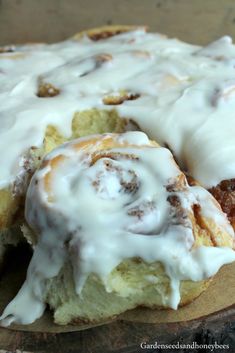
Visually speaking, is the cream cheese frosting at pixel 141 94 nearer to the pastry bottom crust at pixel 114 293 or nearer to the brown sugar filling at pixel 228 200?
the brown sugar filling at pixel 228 200

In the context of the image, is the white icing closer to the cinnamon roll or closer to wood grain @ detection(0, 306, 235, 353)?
wood grain @ detection(0, 306, 235, 353)

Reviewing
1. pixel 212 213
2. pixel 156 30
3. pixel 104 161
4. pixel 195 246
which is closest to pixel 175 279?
pixel 195 246

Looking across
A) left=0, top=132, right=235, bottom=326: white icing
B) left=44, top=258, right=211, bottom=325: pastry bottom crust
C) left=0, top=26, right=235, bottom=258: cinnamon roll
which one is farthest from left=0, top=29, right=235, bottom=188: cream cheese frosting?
left=44, top=258, right=211, bottom=325: pastry bottom crust

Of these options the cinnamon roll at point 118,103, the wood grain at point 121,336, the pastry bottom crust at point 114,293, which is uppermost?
the cinnamon roll at point 118,103

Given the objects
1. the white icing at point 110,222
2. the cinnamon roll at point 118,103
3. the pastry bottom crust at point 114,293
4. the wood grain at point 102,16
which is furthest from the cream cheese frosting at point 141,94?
the wood grain at point 102,16

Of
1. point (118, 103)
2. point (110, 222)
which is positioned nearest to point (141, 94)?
point (118, 103)

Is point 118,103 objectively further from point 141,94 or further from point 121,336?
point 121,336
